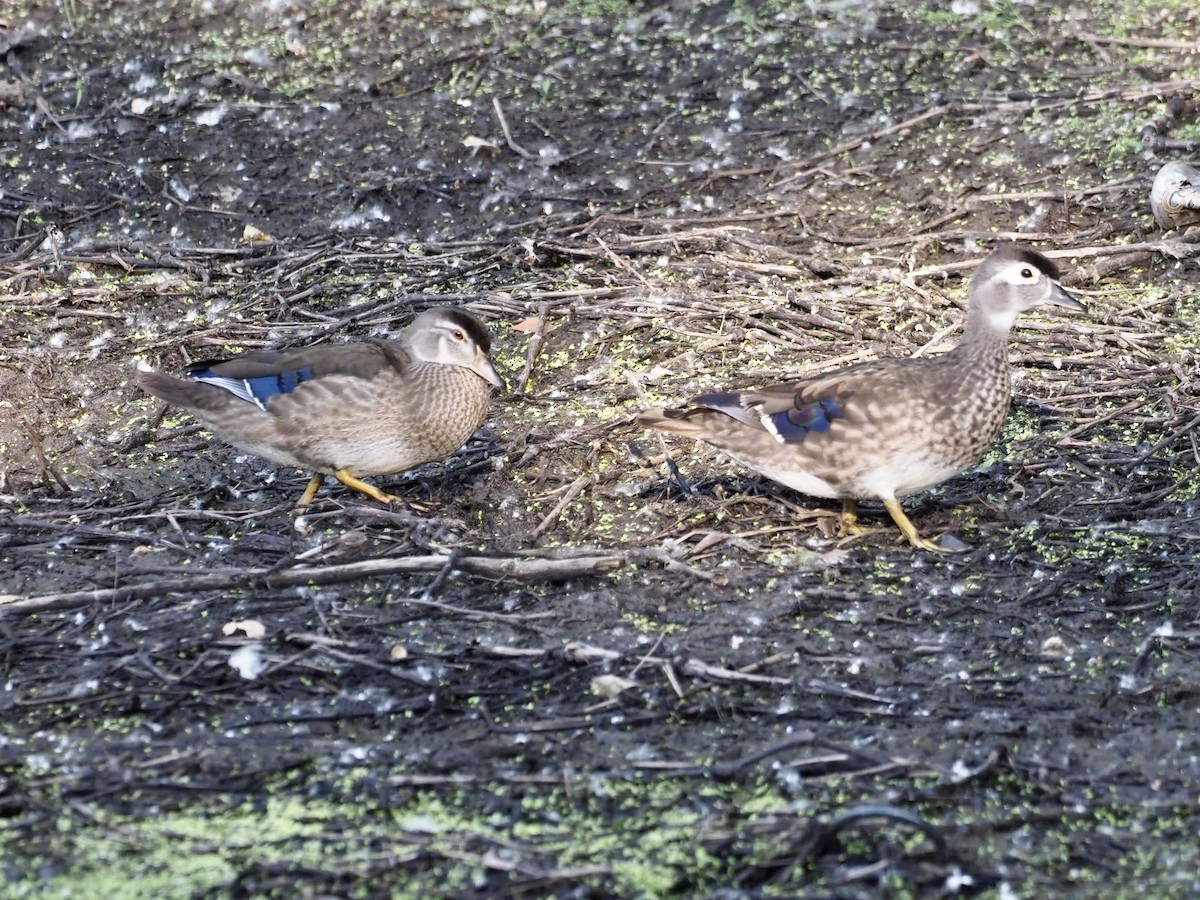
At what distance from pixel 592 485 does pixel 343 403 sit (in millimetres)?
987

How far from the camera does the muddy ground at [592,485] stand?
3.83 meters

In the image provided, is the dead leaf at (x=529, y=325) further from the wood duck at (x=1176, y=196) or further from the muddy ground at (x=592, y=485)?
the wood duck at (x=1176, y=196)

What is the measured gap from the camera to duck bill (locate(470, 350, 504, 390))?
19.9ft

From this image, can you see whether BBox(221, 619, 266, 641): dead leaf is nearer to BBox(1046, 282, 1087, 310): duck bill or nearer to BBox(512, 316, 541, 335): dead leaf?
BBox(512, 316, 541, 335): dead leaf

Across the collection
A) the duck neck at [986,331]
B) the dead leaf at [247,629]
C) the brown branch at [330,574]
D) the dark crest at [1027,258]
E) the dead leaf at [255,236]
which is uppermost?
the dark crest at [1027,258]

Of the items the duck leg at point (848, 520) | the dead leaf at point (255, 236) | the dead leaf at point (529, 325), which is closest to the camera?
the duck leg at point (848, 520)

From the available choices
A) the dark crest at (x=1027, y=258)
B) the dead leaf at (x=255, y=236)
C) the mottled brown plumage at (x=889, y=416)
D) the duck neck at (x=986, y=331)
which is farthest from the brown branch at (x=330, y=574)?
the dead leaf at (x=255, y=236)

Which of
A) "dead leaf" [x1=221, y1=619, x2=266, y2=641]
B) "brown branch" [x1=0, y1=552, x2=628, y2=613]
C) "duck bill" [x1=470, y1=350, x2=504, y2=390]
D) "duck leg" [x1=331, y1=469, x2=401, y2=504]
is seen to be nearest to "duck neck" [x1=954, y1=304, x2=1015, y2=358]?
"brown branch" [x1=0, y1=552, x2=628, y2=613]

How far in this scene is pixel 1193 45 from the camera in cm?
885

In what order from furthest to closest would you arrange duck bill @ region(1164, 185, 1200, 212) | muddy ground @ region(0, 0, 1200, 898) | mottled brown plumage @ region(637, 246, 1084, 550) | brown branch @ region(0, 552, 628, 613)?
1. duck bill @ region(1164, 185, 1200, 212)
2. mottled brown plumage @ region(637, 246, 1084, 550)
3. brown branch @ region(0, 552, 628, 613)
4. muddy ground @ region(0, 0, 1200, 898)

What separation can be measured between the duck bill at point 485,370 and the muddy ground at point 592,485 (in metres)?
0.27

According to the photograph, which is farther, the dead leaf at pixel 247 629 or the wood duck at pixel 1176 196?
the wood duck at pixel 1176 196

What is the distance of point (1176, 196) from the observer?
Answer: 281 inches

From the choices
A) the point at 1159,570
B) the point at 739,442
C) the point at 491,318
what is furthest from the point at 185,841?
the point at 491,318
